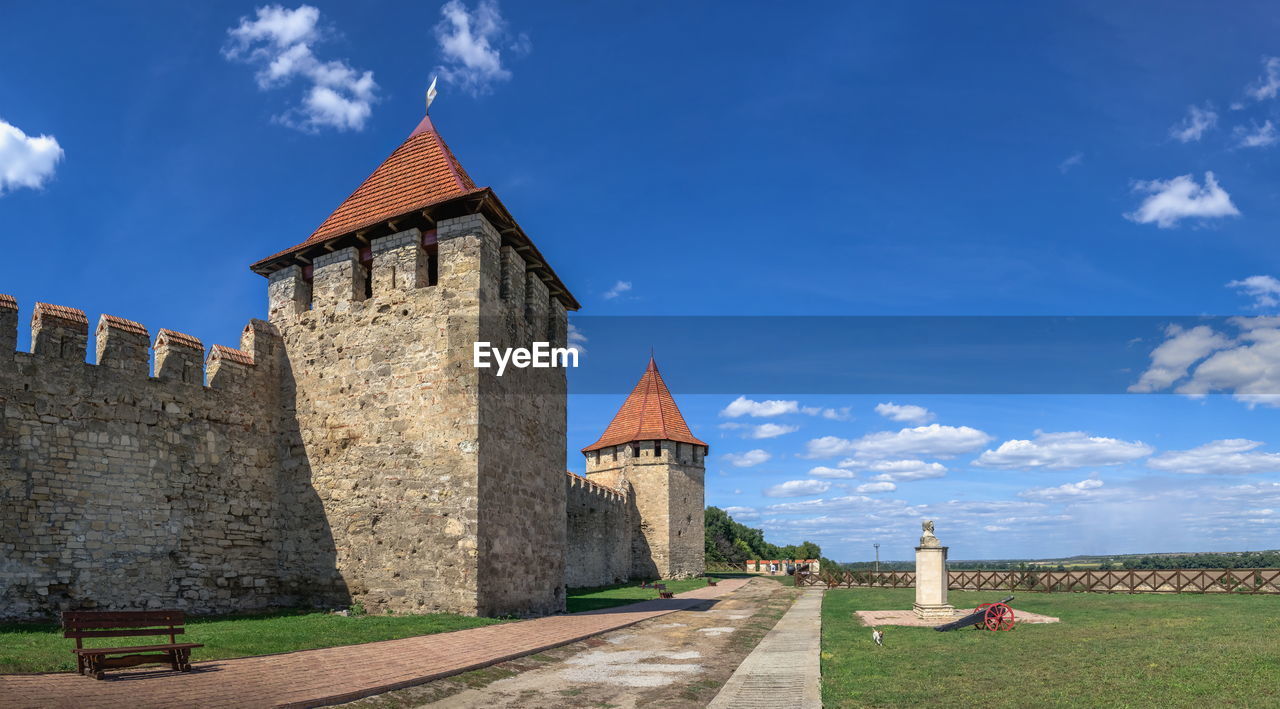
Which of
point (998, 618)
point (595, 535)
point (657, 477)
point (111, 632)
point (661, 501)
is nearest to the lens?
point (111, 632)

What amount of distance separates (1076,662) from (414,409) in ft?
37.5

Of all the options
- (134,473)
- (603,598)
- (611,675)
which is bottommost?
(603,598)

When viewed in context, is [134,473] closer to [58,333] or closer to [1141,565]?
[58,333]

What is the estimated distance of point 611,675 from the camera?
33.2ft

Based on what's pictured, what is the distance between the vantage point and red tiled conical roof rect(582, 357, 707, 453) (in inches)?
1624

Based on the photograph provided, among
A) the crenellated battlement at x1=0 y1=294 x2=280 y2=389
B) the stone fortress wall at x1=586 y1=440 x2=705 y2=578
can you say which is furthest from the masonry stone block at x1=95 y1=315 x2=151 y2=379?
the stone fortress wall at x1=586 y1=440 x2=705 y2=578

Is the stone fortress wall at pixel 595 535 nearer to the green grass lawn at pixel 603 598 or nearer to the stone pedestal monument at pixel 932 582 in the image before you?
the green grass lawn at pixel 603 598

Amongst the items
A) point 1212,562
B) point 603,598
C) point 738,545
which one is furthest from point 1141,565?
point 603,598

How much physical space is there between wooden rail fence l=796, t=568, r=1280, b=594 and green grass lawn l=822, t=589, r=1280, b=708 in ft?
23.6

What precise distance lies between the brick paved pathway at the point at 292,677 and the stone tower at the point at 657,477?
1062 inches

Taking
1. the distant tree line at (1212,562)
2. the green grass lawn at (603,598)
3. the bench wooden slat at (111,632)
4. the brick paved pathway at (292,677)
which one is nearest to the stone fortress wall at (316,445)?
the green grass lawn at (603,598)

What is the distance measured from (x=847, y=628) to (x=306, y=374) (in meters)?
12.0

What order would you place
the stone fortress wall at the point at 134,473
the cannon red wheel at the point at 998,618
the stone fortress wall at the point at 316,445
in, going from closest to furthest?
the stone fortress wall at the point at 134,473 < the stone fortress wall at the point at 316,445 < the cannon red wheel at the point at 998,618

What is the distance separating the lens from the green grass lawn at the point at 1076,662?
312 inches
